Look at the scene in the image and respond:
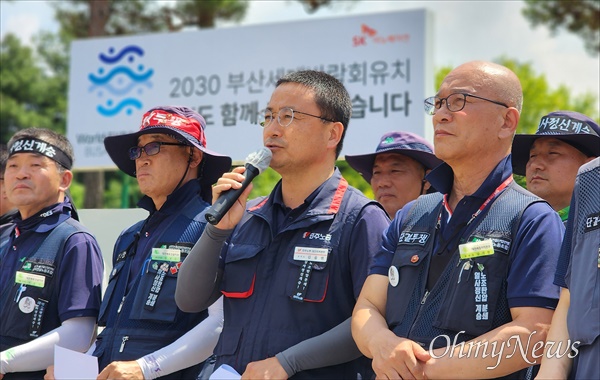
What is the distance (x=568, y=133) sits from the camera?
4.30m

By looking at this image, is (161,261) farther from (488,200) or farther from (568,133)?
(568,133)

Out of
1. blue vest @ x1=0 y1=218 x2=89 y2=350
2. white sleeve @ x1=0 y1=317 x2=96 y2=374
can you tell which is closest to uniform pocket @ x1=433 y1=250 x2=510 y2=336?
white sleeve @ x1=0 y1=317 x2=96 y2=374

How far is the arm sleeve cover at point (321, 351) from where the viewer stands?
10.9ft

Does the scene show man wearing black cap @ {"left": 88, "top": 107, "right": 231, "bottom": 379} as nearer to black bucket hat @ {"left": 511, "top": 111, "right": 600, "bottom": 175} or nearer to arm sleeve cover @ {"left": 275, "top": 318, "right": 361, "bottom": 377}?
arm sleeve cover @ {"left": 275, "top": 318, "right": 361, "bottom": 377}

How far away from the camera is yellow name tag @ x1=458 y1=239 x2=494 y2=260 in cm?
304

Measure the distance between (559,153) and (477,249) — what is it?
5.10 feet

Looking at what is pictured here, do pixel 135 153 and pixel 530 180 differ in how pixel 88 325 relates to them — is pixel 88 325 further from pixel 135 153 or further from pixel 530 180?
pixel 530 180

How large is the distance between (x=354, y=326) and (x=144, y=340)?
4.05 ft

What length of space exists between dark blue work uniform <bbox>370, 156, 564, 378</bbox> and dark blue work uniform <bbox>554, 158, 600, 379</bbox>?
117mm

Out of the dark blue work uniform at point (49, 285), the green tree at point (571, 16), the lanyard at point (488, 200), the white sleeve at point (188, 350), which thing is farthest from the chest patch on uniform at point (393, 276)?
the green tree at point (571, 16)

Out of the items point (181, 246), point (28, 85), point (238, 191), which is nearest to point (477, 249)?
point (238, 191)

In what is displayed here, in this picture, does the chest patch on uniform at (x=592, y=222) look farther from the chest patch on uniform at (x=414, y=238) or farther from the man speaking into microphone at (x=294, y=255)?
the man speaking into microphone at (x=294, y=255)

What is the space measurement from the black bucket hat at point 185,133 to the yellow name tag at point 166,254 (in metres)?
0.55

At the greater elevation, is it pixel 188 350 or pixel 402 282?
pixel 402 282
